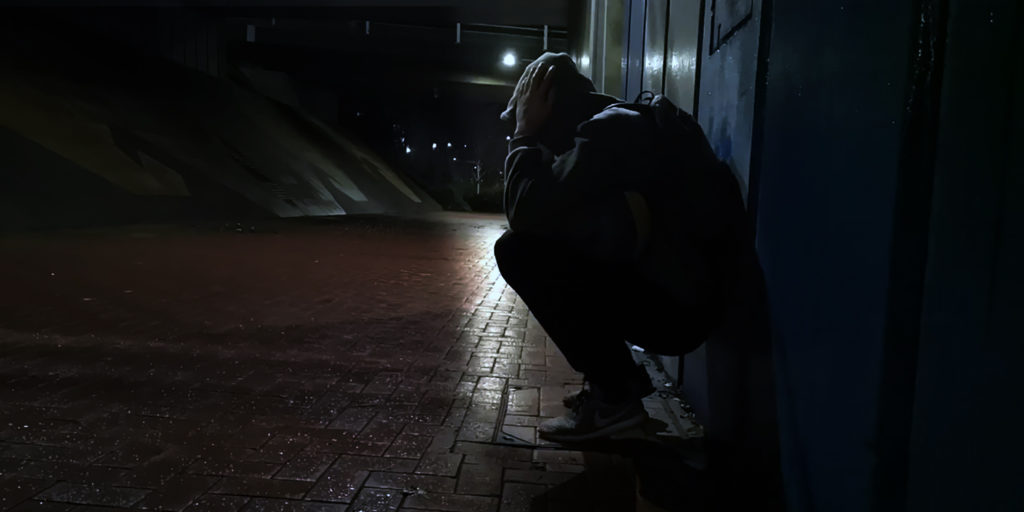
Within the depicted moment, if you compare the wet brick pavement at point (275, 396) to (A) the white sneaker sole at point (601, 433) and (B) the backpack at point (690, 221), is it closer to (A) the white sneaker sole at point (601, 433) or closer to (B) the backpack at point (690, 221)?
(A) the white sneaker sole at point (601, 433)

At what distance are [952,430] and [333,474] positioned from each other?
1885 mm

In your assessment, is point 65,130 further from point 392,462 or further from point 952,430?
point 952,430

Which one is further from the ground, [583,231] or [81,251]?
[583,231]

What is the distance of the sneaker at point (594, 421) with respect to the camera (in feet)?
7.50

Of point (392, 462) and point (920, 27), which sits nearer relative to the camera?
point (920, 27)

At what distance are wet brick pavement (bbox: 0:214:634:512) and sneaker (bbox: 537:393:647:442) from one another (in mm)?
129

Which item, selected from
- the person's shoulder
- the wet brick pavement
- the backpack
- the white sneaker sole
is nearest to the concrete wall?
the backpack

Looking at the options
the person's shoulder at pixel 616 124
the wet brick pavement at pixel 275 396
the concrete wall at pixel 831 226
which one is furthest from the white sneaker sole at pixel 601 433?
the person's shoulder at pixel 616 124

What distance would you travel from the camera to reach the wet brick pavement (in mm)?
2137

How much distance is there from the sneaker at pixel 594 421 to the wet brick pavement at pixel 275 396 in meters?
0.13

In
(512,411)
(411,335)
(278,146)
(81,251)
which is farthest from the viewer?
(278,146)

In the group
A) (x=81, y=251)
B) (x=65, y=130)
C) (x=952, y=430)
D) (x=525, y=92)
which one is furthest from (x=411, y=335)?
(x=65, y=130)

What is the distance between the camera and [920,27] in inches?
45.3

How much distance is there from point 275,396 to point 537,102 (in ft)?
6.14
